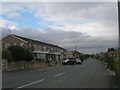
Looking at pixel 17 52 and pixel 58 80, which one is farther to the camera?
pixel 17 52

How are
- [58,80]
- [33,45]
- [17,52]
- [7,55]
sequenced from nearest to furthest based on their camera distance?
1. [58,80]
2. [7,55]
3. [17,52]
4. [33,45]

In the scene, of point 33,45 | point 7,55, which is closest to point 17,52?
point 7,55

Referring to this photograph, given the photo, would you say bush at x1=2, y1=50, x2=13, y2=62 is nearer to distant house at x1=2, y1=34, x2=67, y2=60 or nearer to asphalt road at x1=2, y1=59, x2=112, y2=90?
asphalt road at x1=2, y1=59, x2=112, y2=90

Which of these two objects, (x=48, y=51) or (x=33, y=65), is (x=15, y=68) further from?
(x=48, y=51)

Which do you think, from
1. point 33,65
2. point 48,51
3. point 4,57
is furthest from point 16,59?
point 48,51

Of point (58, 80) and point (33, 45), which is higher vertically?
point (33, 45)

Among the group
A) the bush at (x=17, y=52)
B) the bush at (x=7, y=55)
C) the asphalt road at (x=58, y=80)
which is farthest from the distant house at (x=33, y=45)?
the asphalt road at (x=58, y=80)

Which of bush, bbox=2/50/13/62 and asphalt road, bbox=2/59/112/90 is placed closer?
asphalt road, bbox=2/59/112/90

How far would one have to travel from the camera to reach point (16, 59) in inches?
1109

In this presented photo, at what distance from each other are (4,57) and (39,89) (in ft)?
57.3

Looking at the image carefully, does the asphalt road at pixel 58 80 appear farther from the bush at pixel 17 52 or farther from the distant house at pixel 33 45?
the distant house at pixel 33 45

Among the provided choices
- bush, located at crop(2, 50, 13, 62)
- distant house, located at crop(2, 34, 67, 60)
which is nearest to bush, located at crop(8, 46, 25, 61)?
bush, located at crop(2, 50, 13, 62)

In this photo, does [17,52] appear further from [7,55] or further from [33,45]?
[33,45]

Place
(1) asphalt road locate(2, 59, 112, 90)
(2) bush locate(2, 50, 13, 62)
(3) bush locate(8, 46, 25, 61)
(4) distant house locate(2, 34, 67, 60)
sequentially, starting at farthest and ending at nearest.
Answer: (4) distant house locate(2, 34, 67, 60)
(3) bush locate(8, 46, 25, 61)
(2) bush locate(2, 50, 13, 62)
(1) asphalt road locate(2, 59, 112, 90)
